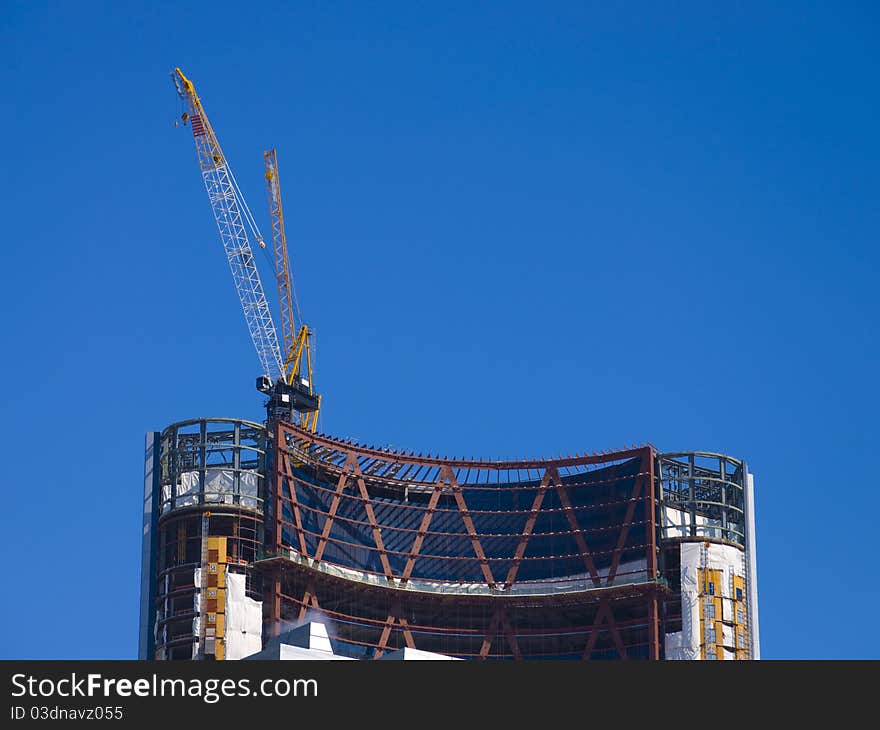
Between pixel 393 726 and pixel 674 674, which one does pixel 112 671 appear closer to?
pixel 393 726

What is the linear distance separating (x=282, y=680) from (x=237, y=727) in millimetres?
6356

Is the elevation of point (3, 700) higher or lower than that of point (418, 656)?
lower

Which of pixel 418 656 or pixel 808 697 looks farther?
pixel 418 656

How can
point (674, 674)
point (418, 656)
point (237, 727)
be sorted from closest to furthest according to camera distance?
point (237, 727)
point (674, 674)
point (418, 656)

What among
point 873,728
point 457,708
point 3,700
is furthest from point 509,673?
point 3,700

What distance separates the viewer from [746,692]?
450ft

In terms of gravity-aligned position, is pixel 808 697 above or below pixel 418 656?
below

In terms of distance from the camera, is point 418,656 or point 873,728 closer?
point 873,728

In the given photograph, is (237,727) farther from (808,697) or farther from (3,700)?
(808,697)

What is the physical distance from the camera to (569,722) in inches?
5295

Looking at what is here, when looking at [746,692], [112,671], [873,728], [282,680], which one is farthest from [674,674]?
[112,671]

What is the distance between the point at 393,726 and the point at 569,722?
38.0ft

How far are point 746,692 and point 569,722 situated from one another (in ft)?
40.2

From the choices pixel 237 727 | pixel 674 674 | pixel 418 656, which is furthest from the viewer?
pixel 418 656
